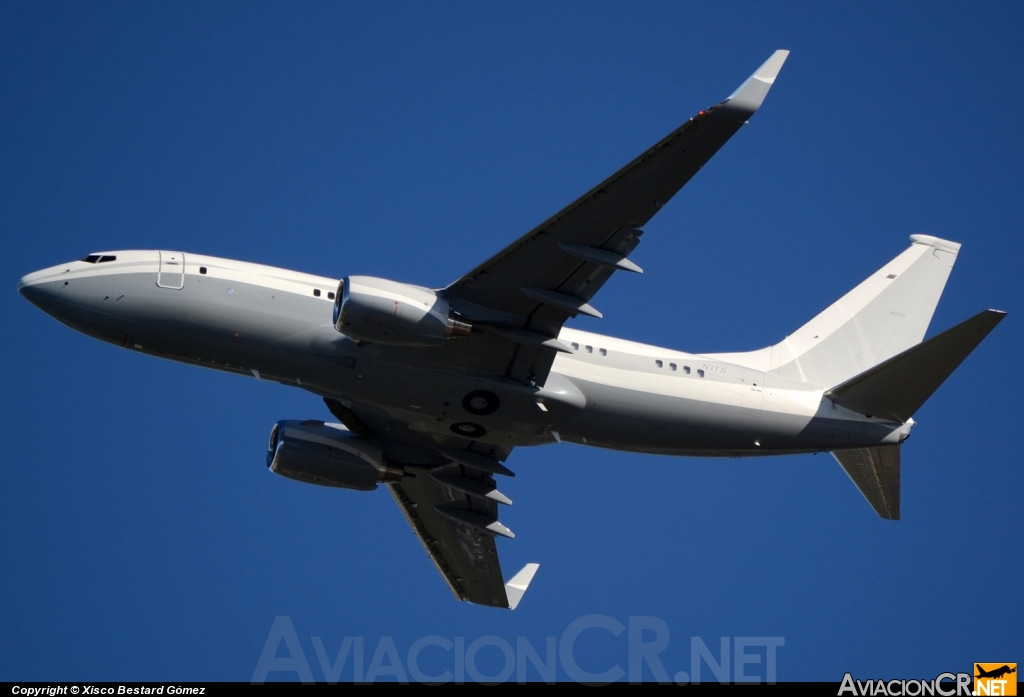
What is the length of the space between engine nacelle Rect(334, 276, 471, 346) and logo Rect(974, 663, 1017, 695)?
18.4 meters

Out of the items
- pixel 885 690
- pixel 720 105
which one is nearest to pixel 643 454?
pixel 885 690

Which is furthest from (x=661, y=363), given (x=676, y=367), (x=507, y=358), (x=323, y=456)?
(x=323, y=456)

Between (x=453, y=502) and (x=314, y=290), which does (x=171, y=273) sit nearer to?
(x=314, y=290)

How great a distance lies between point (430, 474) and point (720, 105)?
1864 centimetres

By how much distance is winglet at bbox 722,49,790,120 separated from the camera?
95.0ft

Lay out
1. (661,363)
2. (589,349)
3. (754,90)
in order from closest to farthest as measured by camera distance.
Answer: (754,90)
(589,349)
(661,363)

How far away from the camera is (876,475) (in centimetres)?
3919

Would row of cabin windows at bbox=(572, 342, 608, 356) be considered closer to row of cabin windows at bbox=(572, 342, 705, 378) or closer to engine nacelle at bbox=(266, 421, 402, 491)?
row of cabin windows at bbox=(572, 342, 705, 378)

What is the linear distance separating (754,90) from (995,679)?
18.9 meters

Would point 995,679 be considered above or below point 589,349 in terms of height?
below

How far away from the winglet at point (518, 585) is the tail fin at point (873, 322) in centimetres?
1255

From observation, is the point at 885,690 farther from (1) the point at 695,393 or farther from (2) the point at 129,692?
(2) the point at 129,692

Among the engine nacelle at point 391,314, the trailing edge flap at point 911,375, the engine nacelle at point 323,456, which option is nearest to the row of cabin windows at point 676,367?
the trailing edge flap at point 911,375

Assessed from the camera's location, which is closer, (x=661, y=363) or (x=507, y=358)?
(x=507, y=358)
